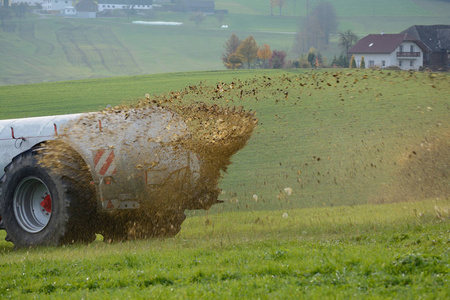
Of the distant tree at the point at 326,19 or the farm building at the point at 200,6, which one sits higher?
the farm building at the point at 200,6

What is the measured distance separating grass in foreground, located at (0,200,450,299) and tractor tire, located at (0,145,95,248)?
349mm

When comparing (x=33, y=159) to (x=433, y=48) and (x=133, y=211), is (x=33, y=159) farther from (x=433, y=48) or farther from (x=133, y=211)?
(x=433, y=48)

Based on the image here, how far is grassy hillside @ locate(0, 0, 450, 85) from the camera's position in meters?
108

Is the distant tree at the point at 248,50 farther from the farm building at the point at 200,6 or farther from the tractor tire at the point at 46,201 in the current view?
the farm building at the point at 200,6

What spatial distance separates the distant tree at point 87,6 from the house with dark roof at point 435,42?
363 feet

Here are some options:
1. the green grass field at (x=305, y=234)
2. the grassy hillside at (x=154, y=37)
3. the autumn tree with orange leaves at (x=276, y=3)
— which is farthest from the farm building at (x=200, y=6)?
the green grass field at (x=305, y=234)

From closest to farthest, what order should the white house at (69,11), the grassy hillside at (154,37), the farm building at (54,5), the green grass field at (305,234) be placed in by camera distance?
1. the green grass field at (305,234)
2. the grassy hillside at (154,37)
3. the white house at (69,11)
4. the farm building at (54,5)

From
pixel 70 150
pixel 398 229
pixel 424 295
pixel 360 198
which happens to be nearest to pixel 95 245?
pixel 70 150

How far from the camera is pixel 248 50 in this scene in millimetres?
88125

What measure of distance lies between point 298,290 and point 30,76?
9713 cm

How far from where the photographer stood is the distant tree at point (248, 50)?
87.4 metres

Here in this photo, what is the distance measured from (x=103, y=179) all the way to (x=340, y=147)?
43.2ft

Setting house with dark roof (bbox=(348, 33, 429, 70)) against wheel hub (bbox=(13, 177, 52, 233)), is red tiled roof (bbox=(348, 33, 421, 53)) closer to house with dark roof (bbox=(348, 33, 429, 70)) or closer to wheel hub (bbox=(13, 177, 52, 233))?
house with dark roof (bbox=(348, 33, 429, 70))

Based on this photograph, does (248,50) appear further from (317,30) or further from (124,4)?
(124,4)
